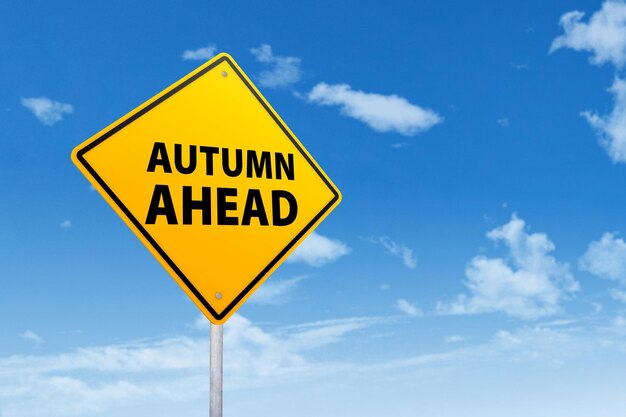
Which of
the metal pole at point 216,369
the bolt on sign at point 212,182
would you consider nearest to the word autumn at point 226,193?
the bolt on sign at point 212,182

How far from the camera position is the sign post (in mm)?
3805

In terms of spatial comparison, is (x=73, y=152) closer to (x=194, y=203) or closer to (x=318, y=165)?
(x=194, y=203)

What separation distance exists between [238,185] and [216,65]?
0.86 metres

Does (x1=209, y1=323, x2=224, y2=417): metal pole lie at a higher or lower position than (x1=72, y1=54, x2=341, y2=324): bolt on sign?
lower

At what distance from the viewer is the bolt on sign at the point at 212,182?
3.81 metres

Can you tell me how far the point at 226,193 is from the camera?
4.05 m

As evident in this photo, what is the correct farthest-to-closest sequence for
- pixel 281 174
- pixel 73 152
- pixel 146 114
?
pixel 281 174
pixel 146 114
pixel 73 152

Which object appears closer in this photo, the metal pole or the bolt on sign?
the metal pole

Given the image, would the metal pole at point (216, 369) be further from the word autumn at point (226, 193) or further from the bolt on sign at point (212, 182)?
the word autumn at point (226, 193)

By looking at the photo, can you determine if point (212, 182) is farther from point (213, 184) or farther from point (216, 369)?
point (216, 369)

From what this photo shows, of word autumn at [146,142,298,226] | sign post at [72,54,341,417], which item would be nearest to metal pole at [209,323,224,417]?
sign post at [72,54,341,417]

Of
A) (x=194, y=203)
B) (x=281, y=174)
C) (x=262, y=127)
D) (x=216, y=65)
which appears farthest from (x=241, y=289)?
(x=216, y=65)

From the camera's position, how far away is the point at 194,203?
393cm

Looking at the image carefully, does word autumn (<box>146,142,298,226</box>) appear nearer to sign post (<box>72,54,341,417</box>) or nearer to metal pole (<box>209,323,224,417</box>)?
sign post (<box>72,54,341,417</box>)
